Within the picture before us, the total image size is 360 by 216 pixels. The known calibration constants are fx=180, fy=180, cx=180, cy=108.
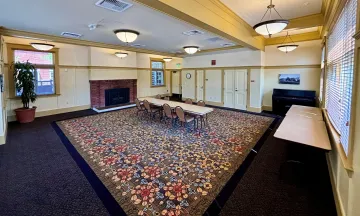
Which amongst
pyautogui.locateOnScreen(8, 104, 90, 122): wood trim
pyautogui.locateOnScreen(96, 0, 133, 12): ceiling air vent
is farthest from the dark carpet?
pyautogui.locateOnScreen(8, 104, 90, 122): wood trim

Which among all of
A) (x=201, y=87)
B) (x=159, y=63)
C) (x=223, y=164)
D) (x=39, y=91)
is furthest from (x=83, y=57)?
(x=223, y=164)

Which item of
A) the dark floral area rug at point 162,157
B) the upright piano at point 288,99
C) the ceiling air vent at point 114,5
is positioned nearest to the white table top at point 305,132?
the dark floral area rug at point 162,157

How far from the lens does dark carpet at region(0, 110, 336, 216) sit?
2.20 metres

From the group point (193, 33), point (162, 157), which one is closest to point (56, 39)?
point (193, 33)

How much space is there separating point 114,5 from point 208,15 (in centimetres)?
185

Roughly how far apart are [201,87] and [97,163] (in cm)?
758

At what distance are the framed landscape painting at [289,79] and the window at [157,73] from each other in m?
7.08

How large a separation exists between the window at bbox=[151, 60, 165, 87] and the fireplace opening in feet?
7.40

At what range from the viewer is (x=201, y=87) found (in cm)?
1008

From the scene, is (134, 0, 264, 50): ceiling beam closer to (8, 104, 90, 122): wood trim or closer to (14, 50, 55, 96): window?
(14, 50, 55, 96): window

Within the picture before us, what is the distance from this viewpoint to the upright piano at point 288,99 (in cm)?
669

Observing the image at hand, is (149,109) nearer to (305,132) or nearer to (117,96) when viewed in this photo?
(117,96)

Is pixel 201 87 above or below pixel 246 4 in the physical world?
below

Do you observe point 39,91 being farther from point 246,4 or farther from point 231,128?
point 246,4
